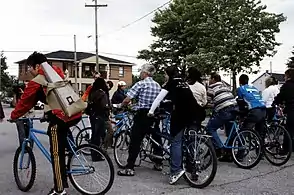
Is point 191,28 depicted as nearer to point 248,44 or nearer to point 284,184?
point 248,44

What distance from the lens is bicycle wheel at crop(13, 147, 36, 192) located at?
6047 mm

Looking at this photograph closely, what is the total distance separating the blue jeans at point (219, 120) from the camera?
8102 mm

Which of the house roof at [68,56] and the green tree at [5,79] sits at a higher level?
the house roof at [68,56]

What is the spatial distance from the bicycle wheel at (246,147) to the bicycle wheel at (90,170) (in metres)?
3.13

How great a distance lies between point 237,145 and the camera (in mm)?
7980

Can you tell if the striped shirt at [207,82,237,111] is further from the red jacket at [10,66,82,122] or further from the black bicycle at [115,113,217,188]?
the red jacket at [10,66,82,122]

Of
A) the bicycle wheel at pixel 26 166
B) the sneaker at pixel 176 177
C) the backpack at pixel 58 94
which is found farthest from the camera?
the sneaker at pixel 176 177

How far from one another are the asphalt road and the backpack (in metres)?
1.29

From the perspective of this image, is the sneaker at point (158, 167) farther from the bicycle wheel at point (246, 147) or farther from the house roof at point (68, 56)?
the house roof at point (68, 56)

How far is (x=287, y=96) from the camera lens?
8984 millimetres

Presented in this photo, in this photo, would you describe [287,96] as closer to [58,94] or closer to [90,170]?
[90,170]

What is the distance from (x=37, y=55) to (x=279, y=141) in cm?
507

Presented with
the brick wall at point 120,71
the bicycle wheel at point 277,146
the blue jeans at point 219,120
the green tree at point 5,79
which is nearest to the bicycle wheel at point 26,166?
the blue jeans at point 219,120

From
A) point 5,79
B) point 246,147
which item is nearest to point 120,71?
point 5,79
